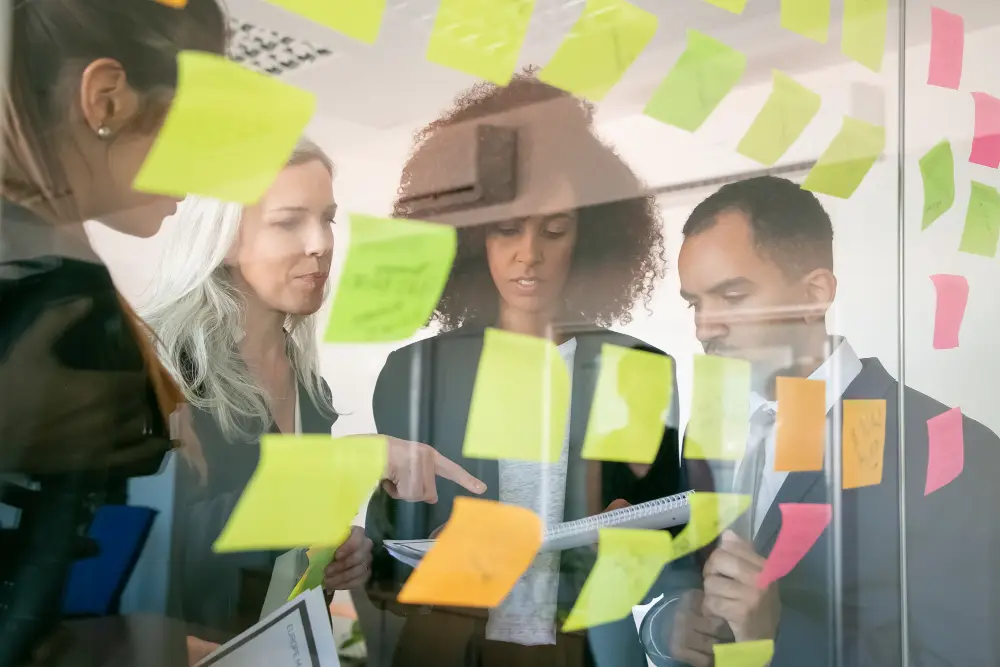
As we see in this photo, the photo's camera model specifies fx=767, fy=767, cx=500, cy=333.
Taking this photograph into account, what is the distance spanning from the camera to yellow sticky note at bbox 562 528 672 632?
68 centimetres

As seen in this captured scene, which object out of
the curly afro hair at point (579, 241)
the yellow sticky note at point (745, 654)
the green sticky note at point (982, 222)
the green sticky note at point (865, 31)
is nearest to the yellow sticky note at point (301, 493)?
the curly afro hair at point (579, 241)

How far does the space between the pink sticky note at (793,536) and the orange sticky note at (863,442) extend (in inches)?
2.4

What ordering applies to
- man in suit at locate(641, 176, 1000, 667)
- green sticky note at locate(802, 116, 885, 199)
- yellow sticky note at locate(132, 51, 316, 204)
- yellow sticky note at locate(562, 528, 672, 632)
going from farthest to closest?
green sticky note at locate(802, 116, 885, 199)
man in suit at locate(641, 176, 1000, 667)
yellow sticky note at locate(562, 528, 672, 632)
yellow sticky note at locate(132, 51, 316, 204)

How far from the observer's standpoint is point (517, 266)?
25.9 inches

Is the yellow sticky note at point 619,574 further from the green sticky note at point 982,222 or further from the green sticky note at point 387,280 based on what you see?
the green sticky note at point 982,222

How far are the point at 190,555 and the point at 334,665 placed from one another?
0.14 metres

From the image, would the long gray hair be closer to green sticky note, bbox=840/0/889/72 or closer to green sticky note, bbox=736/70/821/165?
green sticky note, bbox=736/70/821/165

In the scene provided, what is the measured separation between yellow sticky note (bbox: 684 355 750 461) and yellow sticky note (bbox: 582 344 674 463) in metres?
0.04

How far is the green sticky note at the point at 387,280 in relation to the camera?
54 cm

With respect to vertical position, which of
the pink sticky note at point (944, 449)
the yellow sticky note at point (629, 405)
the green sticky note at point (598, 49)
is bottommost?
the pink sticky note at point (944, 449)

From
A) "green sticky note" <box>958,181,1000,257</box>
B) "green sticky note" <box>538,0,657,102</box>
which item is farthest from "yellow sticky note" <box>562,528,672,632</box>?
"green sticky note" <box>958,181,1000,257</box>

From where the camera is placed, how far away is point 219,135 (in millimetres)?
462

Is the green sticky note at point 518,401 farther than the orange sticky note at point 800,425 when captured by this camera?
No

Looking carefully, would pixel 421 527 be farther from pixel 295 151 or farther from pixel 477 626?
pixel 295 151
